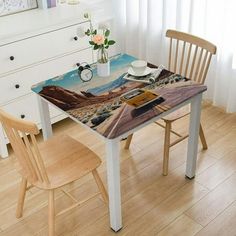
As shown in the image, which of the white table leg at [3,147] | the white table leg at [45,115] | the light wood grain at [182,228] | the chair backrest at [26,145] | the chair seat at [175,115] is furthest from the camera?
the white table leg at [3,147]

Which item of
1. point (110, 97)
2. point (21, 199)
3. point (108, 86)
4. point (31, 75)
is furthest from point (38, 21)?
point (21, 199)

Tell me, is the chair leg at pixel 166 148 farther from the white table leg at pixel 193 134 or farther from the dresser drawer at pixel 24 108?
the dresser drawer at pixel 24 108

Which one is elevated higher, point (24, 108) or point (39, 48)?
point (39, 48)

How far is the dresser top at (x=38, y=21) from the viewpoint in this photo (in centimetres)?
274

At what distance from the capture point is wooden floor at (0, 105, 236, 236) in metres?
2.34

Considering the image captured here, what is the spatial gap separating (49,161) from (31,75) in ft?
3.05

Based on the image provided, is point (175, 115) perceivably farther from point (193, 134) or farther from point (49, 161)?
point (49, 161)

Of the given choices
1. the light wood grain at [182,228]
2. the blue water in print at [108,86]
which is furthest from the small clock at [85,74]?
the light wood grain at [182,228]

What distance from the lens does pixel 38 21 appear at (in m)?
2.95

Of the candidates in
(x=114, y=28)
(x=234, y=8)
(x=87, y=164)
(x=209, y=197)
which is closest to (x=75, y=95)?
(x=87, y=164)

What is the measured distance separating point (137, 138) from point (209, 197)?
84cm

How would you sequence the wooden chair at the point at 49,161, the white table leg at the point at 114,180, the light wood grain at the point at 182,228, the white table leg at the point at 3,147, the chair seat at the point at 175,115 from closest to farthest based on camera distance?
the wooden chair at the point at 49,161 → the white table leg at the point at 114,180 → the light wood grain at the point at 182,228 → the chair seat at the point at 175,115 → the white table leg at the point at 3,147

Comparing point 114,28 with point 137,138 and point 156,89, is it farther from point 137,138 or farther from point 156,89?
point 156,89

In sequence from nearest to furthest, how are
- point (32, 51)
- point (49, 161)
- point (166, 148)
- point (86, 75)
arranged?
point (49, 161)
point (86, 75)
point (166, 148)
point (32, 51)
